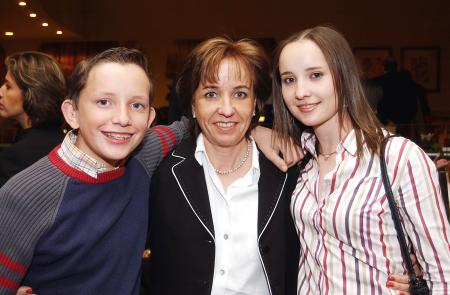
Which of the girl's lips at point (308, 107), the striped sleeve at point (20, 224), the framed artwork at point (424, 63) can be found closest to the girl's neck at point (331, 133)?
Answer: the girl's lips at point (308, 107)

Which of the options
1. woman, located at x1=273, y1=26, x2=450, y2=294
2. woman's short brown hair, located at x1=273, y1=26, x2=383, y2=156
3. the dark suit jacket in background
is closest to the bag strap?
woman, located at x1=273, y1=26, x2=450, y2=294

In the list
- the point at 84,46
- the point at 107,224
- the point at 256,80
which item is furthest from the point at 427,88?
the point at 107,224

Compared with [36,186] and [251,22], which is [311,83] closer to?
[36,186]

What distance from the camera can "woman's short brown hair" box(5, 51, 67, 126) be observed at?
2736 mm

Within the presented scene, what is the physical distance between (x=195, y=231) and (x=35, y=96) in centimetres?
150

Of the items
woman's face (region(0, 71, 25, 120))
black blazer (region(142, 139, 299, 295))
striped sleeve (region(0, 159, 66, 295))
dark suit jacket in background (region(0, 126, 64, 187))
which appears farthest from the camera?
woman's face (region(0, 71, 25, 120))

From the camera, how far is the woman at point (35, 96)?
2.72 meters

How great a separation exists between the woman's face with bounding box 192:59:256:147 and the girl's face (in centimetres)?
25

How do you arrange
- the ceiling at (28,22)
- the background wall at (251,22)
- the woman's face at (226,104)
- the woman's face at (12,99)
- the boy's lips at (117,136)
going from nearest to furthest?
the boy's lips at (117,136) < the woman's face at (226,104) < the woman's face at (12,99) < the ceiling at (28,22) < the background wall at (251,22)

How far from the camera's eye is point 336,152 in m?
1.79

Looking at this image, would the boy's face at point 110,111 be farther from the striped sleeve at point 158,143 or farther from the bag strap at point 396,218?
the bag strap at point 396,218

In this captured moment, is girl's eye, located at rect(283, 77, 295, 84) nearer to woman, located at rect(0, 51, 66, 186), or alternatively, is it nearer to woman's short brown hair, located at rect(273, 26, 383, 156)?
woman's short brown hair, located at rect(273, 26, 383, 156)

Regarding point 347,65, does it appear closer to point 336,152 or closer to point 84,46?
point 336,152

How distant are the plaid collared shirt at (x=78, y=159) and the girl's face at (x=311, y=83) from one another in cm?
78
